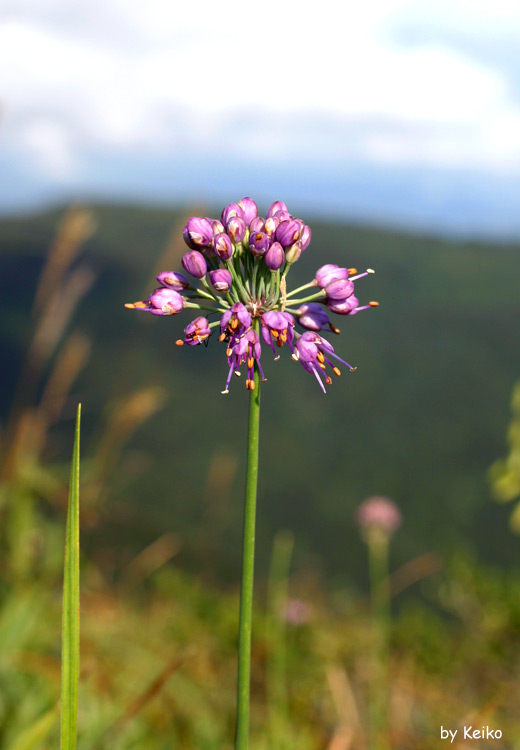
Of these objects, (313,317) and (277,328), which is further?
(313,317)

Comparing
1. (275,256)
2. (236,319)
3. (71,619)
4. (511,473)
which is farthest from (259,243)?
(511,473)

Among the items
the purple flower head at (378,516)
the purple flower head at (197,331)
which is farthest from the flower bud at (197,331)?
the purple flower head at (378,516)

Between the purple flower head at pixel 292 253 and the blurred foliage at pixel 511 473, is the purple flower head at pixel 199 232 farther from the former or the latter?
the blurred foliage at pixel 511 473

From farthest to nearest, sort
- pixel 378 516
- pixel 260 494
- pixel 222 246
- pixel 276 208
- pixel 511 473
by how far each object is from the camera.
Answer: pixel 260 494, pixel 378 516, pixel 511 473, pixel 276 208, pixel 222 246

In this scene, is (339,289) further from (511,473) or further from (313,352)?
(511,473)

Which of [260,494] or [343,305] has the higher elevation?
[260,494]

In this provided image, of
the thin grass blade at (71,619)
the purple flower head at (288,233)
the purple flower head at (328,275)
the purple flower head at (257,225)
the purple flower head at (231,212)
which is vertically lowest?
the thin grass blade at (71,619)
